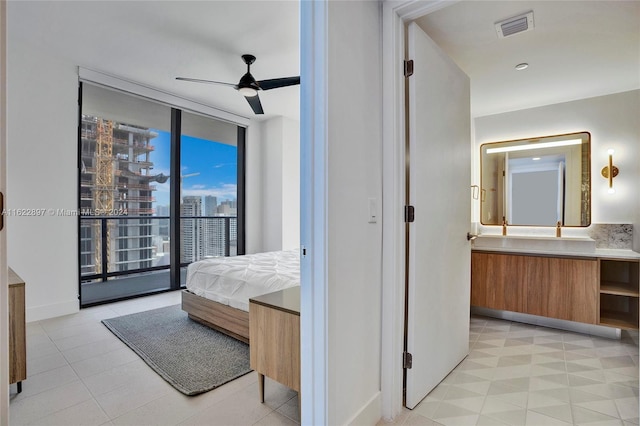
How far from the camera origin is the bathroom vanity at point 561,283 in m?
2.80

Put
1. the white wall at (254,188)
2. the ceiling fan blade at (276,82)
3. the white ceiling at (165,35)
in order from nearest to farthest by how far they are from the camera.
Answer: the white ceiling at (165,35)
the ceiling fan blade at (276,82)
the white wall at (254,188)

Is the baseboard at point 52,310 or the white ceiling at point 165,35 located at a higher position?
the white ceiling at point 165,35

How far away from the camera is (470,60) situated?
104 inches

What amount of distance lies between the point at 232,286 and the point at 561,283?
2958 millimetres

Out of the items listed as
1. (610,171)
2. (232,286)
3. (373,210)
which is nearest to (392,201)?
(373,210)

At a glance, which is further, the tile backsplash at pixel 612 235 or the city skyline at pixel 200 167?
the city skyline at pixel 200 167

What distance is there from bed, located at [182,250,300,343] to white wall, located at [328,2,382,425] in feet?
3.01

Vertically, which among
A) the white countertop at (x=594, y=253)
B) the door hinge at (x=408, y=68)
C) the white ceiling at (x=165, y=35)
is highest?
the white ceiling at (x=165, y=35)

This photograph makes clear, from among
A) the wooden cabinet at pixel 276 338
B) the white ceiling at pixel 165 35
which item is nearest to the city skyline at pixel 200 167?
the white ceiling at pixel 165 35

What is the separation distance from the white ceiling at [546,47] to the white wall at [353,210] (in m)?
0.84

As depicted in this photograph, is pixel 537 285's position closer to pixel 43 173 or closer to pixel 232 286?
pixel 232 286

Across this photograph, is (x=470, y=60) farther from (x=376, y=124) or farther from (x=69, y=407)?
(x=69, y=407)

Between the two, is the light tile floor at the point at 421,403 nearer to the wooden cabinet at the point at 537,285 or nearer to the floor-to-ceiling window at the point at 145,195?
the wooden cabinet at the point at 537,285

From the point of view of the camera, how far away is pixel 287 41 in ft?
9.75
